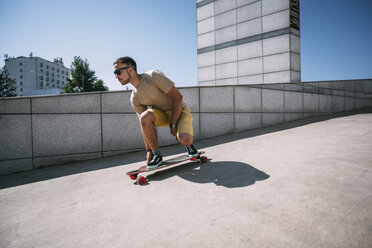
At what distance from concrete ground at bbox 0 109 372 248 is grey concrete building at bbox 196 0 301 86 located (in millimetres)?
9233

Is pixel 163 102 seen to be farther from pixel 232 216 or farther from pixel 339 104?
pixel 339 104

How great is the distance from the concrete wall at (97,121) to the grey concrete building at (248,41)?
406 cm

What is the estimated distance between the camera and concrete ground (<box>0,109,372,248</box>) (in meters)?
1.51

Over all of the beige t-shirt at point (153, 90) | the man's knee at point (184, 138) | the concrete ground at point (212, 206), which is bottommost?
the concrete ground at point (212, 206)

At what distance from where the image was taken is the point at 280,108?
26.4ft

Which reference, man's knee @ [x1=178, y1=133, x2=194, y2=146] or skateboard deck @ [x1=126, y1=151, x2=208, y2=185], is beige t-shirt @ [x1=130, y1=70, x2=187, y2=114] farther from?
skateboard deck @ [x1=126, y1=151, x2=208, y2=185]

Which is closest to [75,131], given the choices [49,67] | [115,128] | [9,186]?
[115,128]

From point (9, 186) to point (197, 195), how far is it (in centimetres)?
330

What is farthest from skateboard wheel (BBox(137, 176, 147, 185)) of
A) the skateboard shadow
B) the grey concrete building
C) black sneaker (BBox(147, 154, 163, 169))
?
the grey concrete building

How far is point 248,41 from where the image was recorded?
1245 centimetres

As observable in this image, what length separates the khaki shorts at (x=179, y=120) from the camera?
11.0 ft

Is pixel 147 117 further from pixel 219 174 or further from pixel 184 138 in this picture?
pixel 219 174

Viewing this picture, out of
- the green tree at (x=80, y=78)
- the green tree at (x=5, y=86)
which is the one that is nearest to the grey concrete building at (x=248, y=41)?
the green tree at (x=80, y=78)

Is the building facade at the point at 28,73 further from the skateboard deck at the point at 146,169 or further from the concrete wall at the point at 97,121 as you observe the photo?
the skateboard deck at the point at 146,169
